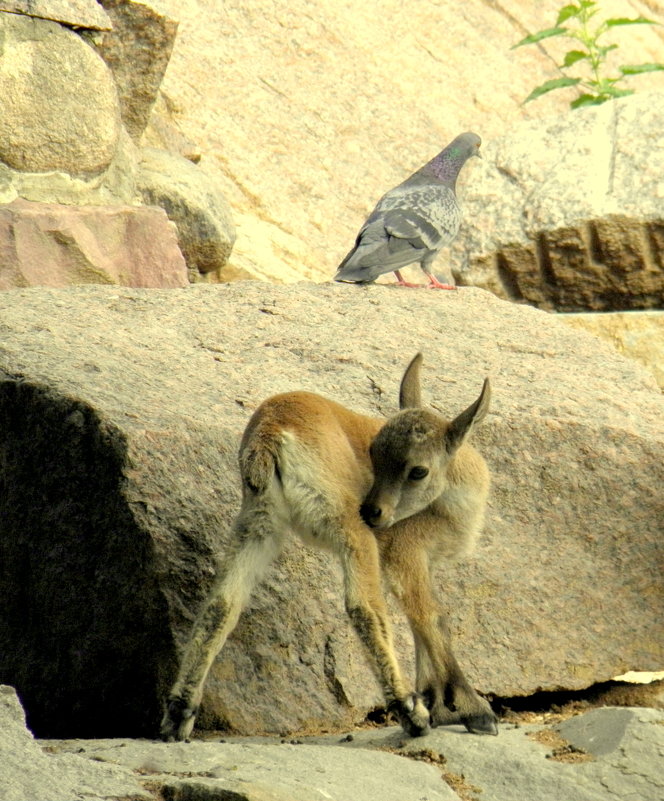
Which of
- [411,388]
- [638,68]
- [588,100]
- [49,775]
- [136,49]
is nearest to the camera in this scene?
[49,775]

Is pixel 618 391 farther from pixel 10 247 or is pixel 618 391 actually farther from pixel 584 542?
pixel 10 247

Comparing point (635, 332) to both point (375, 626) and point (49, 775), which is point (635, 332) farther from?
point (49, 775)

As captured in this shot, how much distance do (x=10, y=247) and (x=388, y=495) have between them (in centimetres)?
361

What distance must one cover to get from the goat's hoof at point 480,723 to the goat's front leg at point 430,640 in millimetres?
22

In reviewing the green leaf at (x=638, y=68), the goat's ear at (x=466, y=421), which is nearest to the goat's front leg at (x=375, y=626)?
the goat's ear at (x=466, y=421)

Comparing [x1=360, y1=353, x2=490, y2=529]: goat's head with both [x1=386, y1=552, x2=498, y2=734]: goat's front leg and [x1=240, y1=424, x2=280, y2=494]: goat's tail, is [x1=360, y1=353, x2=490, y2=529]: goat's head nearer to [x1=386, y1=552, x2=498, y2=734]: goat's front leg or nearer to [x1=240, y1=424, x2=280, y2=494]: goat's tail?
[x1=386, y1=552, x2=498, y2=734]: goat's front leg

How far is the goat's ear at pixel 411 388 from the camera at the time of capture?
6.11m

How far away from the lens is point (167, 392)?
19.9 feet

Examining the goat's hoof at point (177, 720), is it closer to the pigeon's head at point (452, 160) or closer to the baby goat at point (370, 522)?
the baby goat at point (370, 522)

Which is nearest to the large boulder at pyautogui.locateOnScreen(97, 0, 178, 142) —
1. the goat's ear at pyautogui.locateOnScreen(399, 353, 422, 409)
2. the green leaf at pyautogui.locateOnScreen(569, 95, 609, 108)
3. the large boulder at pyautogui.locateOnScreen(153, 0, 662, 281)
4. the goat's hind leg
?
the large boulder at pyautogui.locateOnScreen(153, 0, 662, 281)

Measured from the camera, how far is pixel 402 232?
9336mm

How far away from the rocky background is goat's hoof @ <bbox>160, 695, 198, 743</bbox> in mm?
314

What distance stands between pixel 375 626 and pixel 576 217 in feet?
19.3

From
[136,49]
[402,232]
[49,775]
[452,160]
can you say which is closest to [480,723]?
[49,775]
